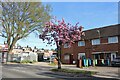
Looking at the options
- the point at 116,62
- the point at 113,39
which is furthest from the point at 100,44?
the point at 116,62

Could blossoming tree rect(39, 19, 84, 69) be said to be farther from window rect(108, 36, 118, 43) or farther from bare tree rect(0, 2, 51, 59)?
bare tree rect(0, 2, 51, 59)

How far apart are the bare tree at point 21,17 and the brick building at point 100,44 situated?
37.4 feet

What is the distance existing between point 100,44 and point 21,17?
20821mm

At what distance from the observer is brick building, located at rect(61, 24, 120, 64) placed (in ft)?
148

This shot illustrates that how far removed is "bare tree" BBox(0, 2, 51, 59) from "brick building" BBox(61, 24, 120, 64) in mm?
11384

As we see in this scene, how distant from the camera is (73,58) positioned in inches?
2179

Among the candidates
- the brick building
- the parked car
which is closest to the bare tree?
the brick building

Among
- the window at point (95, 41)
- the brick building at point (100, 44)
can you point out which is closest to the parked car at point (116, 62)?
the brick building at point (100, 44)

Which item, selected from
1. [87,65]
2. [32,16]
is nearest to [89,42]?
[87,65]

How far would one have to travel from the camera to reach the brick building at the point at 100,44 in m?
45.1

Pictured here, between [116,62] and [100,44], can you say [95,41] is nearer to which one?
[100,44]

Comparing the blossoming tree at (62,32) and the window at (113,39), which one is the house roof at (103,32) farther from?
the blossoming tree at (62,32)

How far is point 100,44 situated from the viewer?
47969 millimetres

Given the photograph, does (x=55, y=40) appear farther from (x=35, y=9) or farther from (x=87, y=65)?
(x=35, y=9)
